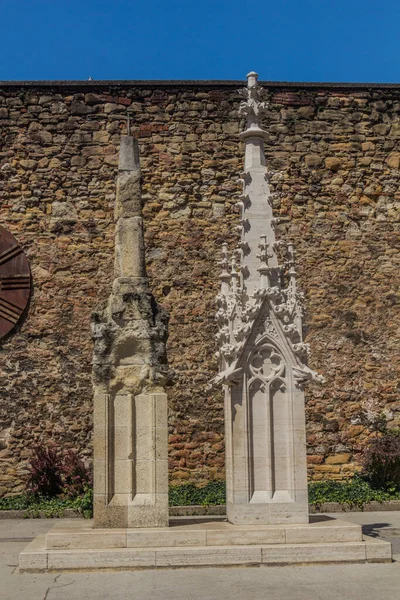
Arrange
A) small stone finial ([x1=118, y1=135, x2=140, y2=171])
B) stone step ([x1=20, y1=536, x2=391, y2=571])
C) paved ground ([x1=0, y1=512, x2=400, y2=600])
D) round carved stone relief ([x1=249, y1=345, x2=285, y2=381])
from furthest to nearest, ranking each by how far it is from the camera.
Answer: small stone finial ([x1=118, y1=135, x2=140, y2=171]), round carved stone relief ([x1=249, y1=345, x2=285, y2=381]), stone step ([x1=20, y1=536, x2=391, y2=571]), paved ground ([x1=0, y1=512, x2=400, y2=600])

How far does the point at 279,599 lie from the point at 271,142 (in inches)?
382

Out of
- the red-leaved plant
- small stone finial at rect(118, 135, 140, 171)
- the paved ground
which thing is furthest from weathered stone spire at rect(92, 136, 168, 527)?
the red-leaved plant

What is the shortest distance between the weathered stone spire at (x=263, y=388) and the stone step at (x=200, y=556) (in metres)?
0.71

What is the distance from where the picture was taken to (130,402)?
7.61m

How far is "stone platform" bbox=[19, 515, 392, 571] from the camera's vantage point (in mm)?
6801

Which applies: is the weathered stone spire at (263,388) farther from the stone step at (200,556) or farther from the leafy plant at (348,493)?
the leafy plant at (348,493)

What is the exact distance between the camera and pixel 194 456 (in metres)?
13.3

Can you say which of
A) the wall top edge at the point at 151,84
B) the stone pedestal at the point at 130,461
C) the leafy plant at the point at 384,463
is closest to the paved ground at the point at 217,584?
the stone pedestal at the point at 130,461

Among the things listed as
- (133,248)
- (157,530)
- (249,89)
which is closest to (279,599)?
(157,530)

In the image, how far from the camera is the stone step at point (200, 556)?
22.2 ft

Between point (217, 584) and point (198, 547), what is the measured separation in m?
0.72

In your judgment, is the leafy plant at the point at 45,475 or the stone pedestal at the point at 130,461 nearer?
the stone pedestal at the point at 130,461

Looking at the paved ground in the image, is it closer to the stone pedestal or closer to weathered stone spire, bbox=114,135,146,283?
the stone pedestal

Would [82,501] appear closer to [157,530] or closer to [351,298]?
[157,530]
